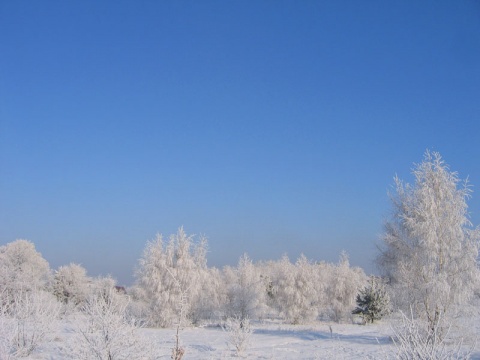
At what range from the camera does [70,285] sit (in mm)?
55406

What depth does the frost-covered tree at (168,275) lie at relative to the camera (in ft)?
132

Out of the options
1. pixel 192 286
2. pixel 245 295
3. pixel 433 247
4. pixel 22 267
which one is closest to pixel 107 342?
pixel 433 247

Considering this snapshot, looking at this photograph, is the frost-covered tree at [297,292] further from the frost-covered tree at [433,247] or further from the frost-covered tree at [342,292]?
the frost-covered tree at [433,247]

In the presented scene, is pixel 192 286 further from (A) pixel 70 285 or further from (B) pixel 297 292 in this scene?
(A) pixel 70 285

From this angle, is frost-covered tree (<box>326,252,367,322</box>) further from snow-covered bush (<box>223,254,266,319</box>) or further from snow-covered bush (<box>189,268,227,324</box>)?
snow-covered bush (<box>189,268,227,324</box>)

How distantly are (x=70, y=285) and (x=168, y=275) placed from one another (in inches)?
832

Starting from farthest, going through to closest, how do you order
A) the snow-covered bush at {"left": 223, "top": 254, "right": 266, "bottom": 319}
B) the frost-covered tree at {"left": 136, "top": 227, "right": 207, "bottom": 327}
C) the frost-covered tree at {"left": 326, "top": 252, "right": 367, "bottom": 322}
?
the frost-covered tree at {"left": 326, "top": 252, "right": 367, "bottom": 322}
the snow-covered bush at {"left": 223, "top": 254, "right": 266, "bottom": 319}
the frost-covered tree at {"left": 136, "top": 227, "right": 207, "bottom": 327}

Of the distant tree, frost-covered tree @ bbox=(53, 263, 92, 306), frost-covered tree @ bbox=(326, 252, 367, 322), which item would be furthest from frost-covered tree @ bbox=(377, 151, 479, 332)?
frost-covered tree @ bbox=(53, 263, 92, 306)

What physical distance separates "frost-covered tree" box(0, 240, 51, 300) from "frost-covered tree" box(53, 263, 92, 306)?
4.85ft

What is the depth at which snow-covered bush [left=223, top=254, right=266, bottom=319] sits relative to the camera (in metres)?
46.5

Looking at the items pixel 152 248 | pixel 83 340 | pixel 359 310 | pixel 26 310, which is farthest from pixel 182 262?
pixel 83 340

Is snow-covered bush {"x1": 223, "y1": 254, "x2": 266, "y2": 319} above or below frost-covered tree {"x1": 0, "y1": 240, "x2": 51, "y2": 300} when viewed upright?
below

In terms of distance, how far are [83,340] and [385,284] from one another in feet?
63.8

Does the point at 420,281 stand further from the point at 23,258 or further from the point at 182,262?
the point at 23,258
